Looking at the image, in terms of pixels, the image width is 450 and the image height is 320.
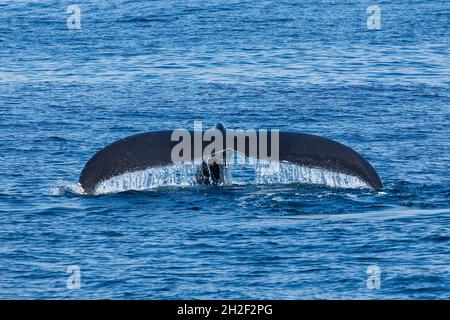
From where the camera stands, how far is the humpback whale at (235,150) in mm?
16938

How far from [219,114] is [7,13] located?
1444 centimetres

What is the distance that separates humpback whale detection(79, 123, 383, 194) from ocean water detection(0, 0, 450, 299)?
0.55 metres

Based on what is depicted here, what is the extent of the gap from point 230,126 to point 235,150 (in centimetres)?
777

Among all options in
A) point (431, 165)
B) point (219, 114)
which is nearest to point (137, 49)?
point (219, 114)

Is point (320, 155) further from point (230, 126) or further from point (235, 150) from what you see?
point (230, 126)

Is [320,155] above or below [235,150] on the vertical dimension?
below

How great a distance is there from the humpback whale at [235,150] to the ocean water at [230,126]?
1.81 ft

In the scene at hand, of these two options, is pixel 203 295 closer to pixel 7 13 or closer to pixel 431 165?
pixel 431 165

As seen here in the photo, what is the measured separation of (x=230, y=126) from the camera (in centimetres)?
2484

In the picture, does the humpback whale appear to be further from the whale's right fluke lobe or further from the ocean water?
the ocean water

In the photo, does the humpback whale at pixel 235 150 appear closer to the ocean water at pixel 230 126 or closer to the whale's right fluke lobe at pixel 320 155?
the whale's right fluke lobe at pixel 320 155

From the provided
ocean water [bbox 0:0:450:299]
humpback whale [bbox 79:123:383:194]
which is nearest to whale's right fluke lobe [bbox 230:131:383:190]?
humpback whale [bbox 79:123:383:194]

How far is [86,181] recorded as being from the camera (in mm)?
17297

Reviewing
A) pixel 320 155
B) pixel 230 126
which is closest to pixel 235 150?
pixel 320 155
